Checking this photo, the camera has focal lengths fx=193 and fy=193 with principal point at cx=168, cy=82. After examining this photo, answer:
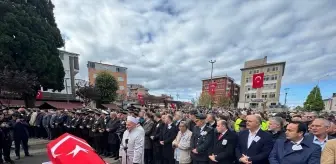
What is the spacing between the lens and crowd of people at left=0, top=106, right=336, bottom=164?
3.14m

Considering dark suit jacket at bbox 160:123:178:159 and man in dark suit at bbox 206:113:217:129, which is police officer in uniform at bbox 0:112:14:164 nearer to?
dark suit jacket at bbox 160:123:178:159

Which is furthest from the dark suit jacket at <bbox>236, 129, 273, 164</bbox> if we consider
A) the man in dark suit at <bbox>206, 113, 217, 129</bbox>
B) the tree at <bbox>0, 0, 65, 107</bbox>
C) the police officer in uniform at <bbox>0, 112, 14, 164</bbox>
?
the tree at <bbox>0, 0, 65, 107</bbox>

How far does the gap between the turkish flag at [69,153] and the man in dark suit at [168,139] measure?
13.8ft

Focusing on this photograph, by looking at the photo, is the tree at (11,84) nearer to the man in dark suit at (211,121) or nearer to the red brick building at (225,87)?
the man in dark suit at (211,121)

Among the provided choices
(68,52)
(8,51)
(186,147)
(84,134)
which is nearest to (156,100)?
(68,52)

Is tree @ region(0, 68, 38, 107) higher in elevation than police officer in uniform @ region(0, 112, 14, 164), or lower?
higher

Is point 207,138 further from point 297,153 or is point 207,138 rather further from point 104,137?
point 104,137

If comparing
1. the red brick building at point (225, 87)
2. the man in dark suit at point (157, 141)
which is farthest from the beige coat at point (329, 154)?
the red brick building at point (225, 87)

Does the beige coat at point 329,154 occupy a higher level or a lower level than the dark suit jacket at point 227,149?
higher

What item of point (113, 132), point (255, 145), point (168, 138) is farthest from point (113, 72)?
point (255, 145)

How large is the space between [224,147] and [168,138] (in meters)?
2.28

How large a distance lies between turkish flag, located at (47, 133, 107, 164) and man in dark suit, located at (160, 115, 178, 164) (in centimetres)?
420

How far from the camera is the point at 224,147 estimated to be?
4.07m

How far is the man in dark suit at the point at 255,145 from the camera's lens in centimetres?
355
